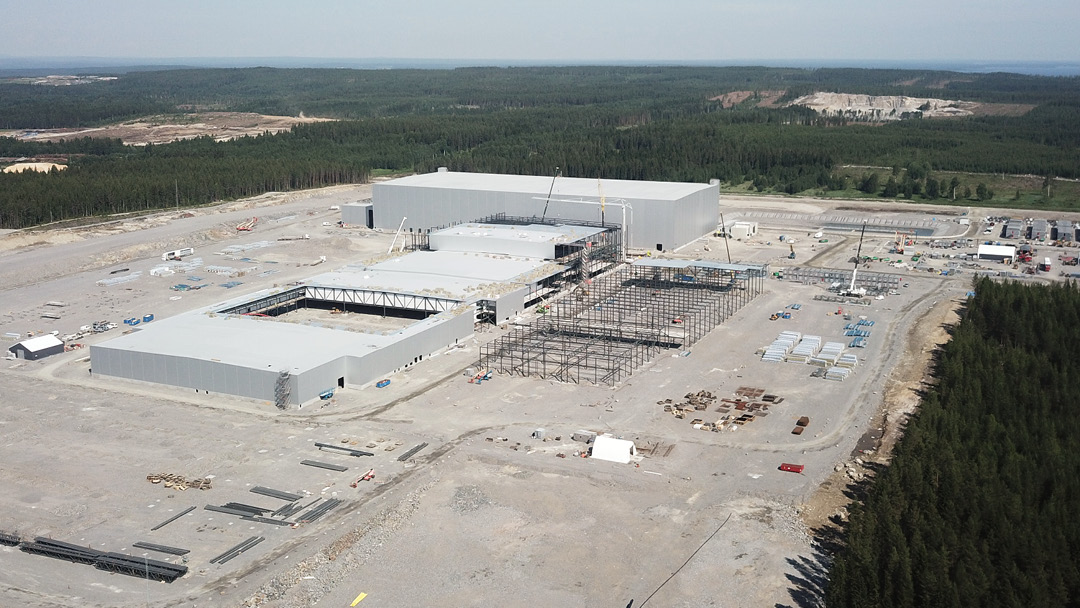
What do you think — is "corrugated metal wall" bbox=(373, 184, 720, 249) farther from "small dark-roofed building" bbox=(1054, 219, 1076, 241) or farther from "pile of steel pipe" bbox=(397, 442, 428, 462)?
"pile of steel pipe" bbox=(397, 442, 428, 462)

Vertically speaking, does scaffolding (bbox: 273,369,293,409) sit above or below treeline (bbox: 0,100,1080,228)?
below

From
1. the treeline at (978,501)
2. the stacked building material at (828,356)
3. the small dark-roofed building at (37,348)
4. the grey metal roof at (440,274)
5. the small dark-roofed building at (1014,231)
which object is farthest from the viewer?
the small dark-roofed building at (1014,231)

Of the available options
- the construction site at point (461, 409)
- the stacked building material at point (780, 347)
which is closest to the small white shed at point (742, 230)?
the construction site at point (461, 409)

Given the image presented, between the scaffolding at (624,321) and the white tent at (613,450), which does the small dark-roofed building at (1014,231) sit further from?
the white tent at (613,450)

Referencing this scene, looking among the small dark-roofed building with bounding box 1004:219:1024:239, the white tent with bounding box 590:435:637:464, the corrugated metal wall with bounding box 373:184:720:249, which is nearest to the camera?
the white tent with bounding box 590:435:637:464

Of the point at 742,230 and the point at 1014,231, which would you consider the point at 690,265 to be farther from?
the point at 1014,231

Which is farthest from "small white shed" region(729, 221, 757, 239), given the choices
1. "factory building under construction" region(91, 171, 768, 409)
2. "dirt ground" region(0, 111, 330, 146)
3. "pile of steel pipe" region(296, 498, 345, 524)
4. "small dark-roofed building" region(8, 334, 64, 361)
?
"dirt ground" region(0, 111, 330, 146)
